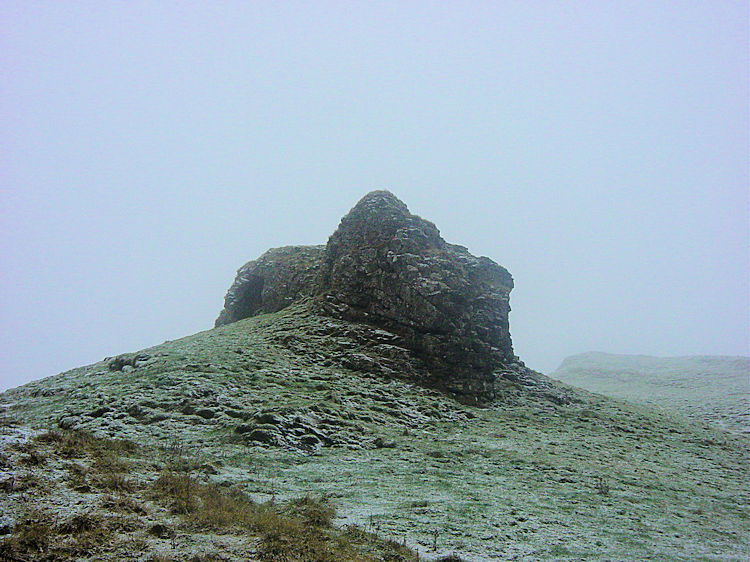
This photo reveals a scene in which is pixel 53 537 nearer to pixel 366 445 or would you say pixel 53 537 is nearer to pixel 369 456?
pixel 369 456

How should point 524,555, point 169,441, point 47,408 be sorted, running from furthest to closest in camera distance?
point 47,408 < point 169,441 < point 524,555

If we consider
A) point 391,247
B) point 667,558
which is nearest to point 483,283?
point 391,247

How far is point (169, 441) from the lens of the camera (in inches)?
821

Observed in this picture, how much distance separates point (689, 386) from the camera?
2489 inches

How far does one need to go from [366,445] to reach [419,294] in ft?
64.5

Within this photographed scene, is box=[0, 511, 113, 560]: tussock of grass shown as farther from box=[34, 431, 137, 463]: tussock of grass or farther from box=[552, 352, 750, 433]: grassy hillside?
box=[552, 352, 750, 433]: grassy hillside

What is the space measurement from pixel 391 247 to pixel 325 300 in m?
9.10

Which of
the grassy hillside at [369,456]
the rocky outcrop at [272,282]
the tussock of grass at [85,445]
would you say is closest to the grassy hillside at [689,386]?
the grassy hillside at [369,456]

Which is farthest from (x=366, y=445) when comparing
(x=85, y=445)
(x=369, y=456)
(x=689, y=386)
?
(x=689, y=386)

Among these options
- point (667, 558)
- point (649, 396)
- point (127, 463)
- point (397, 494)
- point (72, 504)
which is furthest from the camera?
point (649, 396)

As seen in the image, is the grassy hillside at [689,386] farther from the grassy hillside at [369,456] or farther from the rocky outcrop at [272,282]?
the rocky outcrop at [272,282]

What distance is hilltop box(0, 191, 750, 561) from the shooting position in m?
11.5

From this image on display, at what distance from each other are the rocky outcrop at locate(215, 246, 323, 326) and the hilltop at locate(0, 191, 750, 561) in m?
1.73

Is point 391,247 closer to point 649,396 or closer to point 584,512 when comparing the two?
point 584,512
